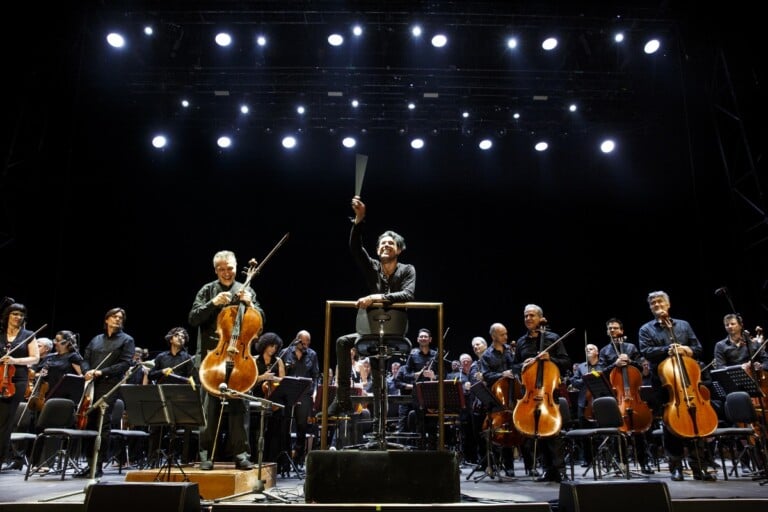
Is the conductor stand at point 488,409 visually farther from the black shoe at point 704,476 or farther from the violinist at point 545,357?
the black shoe at point 704,476

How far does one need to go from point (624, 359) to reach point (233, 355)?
4.67 m

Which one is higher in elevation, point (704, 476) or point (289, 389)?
point (289, 389)

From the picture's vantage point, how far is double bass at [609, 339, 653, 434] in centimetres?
688

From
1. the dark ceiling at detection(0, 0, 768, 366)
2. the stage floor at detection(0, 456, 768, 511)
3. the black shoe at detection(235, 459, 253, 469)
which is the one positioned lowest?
the stage floor at detection(0, 456, 768, 511)

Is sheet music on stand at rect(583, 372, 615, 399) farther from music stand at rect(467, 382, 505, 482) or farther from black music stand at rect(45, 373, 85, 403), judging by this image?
black music stand at rect(45, 373, 85, 403)

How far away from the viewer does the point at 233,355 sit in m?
5.14

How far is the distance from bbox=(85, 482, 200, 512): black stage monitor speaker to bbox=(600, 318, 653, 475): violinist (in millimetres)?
5521

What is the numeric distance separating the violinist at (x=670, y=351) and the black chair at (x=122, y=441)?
6478mm

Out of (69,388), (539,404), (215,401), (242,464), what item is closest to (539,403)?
(539,404)

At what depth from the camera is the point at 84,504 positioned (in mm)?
3352

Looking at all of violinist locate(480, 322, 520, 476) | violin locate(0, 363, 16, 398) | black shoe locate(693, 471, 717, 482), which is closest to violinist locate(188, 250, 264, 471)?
violin locate(0, 363, 16, 398)

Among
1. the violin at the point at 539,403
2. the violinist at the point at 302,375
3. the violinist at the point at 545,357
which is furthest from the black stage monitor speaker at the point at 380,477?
the violinist at the point at 302,375

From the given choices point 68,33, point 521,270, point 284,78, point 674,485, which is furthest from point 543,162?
point 68,33

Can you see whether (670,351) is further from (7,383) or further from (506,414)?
(7,383)
